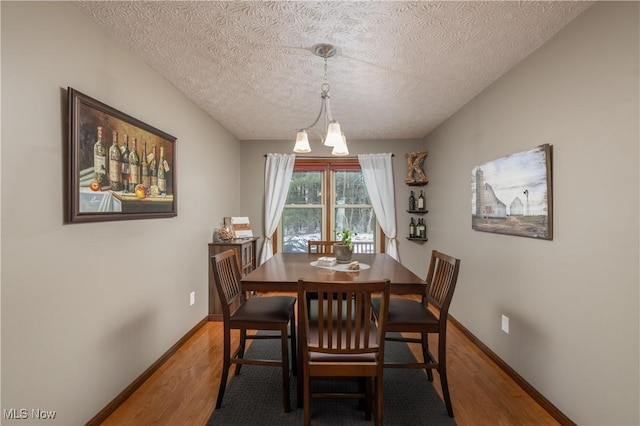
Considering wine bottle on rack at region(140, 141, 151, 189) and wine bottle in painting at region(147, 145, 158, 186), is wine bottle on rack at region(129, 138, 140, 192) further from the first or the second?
wine bottle in painting at region(147, 145, 158, 186)

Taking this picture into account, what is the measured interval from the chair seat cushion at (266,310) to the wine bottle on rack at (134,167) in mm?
1133

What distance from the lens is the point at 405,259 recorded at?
15.1 feet

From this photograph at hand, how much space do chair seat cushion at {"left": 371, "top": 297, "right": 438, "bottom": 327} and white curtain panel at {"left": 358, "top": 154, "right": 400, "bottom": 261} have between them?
7.62 ft

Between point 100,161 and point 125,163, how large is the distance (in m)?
0.22

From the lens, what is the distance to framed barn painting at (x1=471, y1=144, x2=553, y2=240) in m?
1.93

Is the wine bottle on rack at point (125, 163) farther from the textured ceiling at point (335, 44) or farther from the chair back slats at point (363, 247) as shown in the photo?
the chair back slats at point (363, 247)

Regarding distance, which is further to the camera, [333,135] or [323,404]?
[333,135]

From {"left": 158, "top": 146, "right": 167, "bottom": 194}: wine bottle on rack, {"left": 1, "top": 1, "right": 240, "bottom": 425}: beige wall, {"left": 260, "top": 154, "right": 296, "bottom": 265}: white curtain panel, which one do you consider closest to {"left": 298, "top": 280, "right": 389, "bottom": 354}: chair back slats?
{"left": 1, "top": 1, "right": 240, "bottom": 425}: beige wall

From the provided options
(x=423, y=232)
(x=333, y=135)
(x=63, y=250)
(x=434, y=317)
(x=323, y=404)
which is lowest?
(x=323, y=404)

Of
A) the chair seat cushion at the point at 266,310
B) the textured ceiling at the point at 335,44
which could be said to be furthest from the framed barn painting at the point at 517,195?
the chair seat cushion at the point at 266,310

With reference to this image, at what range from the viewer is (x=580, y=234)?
66.3 inches

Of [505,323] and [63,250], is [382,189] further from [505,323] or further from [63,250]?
[63,250]

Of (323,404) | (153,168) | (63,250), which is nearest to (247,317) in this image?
(323,404)

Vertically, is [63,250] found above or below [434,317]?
above
